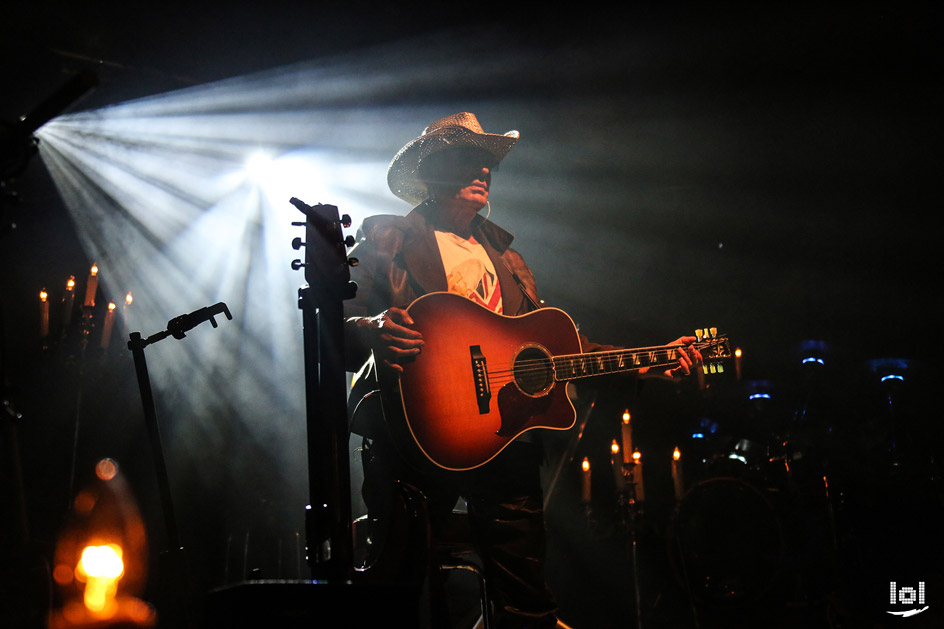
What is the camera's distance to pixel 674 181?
6.93 metres

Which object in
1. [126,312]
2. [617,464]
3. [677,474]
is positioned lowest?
[677,474]

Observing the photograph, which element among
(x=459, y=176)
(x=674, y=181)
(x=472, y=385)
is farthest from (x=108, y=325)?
(x=674, y=181)

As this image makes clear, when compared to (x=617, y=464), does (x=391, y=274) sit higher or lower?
higher

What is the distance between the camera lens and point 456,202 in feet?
10.2

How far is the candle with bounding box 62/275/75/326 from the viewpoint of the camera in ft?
17.4

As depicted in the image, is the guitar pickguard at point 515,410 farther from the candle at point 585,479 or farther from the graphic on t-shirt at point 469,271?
the candle at point 585,479

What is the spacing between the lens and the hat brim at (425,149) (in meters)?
3.19

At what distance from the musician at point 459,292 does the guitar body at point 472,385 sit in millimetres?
106

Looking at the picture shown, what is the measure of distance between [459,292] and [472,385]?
0.60 m

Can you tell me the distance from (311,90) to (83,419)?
3.71 metres

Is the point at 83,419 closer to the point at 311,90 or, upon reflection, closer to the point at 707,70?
the point at 311,90

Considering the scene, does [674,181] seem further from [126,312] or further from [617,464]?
[126,312]

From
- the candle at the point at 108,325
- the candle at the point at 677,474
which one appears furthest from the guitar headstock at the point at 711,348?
the candle at the point at 108,325

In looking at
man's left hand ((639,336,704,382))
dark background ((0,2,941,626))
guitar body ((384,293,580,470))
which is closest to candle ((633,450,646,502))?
dark background ((0,2,941,626))
